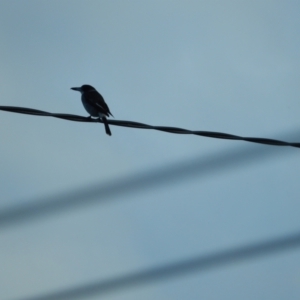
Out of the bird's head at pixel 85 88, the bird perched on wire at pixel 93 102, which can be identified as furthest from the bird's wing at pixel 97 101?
the bird's head at pixel 85 88

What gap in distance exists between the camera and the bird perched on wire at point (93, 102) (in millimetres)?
10711

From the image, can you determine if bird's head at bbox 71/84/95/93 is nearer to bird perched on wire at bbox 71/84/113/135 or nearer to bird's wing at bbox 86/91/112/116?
bird perched on wire at bbox 71/84/113/135

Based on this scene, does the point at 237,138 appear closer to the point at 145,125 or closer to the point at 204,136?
the point at 204,136

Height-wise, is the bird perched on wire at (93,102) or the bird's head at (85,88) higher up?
the bird's head at (85,88)

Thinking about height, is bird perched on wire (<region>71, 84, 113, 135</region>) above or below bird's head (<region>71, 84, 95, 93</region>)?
below

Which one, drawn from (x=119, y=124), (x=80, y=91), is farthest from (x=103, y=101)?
A: (x=119, y=124)

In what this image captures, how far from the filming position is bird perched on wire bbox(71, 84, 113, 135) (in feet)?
35.1

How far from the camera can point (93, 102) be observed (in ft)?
36.8

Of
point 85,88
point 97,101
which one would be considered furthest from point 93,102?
point 85,88

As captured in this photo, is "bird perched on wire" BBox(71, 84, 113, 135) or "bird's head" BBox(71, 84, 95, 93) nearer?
"bird perched on wire" BBox(71, 84, 113, 135)

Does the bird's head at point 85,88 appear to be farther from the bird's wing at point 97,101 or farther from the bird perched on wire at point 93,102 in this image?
the bird's wing at point 97,101

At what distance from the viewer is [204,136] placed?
6238mm

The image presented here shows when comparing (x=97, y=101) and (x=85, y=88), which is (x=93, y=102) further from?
(x=85, y=88)

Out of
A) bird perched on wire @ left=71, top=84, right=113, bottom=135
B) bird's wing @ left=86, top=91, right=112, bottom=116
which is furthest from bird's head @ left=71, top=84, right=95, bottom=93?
bird's wing @ left=86, top=91, right=112, bottom=116
